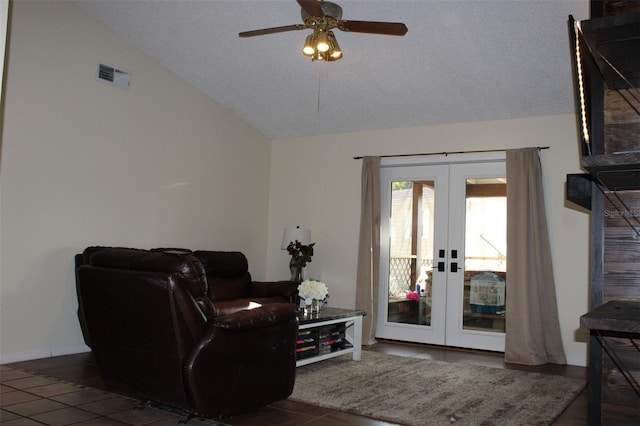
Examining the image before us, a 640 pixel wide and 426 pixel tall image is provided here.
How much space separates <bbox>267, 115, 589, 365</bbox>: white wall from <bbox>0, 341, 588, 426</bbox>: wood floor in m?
1.55

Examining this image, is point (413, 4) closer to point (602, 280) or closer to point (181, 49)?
point (181, 49)

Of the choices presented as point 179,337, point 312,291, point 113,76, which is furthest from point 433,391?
point 113,76

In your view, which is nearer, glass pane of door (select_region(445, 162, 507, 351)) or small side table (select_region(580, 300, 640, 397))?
small side table (select_region(580, 300, 640, 397))

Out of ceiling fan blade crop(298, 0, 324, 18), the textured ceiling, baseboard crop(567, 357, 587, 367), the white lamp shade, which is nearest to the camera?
ceiling fan blade crop(298, 0, 324, 18)

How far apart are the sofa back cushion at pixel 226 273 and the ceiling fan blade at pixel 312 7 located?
3058mm

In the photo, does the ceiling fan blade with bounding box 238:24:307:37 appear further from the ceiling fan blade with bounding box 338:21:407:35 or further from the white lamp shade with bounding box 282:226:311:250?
the white lamp shade with bounding box 282:226:311:250

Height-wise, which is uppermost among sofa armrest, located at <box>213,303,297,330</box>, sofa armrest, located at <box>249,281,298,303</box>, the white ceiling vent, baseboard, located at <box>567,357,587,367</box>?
the white ceiling vent

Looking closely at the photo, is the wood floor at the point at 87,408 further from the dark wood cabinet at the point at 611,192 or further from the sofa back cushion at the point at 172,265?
the dark wood cabinet at the point at 611,192

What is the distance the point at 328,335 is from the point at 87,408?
2170 mm

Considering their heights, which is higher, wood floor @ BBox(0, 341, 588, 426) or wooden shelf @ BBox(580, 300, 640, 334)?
wooden shelf @ BBox(580, 300, 640, 334)

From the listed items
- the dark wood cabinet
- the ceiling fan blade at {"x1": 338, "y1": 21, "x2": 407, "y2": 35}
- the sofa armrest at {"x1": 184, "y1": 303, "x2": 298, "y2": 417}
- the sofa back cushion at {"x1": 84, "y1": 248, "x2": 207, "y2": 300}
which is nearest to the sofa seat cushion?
the sofa armrest at {"x1": 184, "y1": 303, "x2": 298, "y2": 417}

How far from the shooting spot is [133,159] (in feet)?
18.4

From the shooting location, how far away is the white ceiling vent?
532cm

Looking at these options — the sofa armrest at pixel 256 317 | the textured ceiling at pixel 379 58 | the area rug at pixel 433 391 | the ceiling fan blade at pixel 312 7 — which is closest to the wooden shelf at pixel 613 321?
the sofa armrest at pixel 256 317
